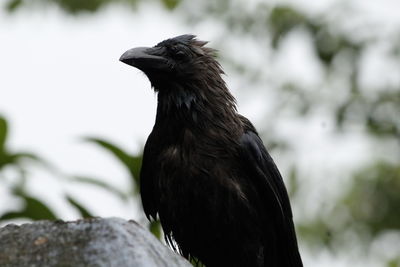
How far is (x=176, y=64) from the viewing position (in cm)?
645

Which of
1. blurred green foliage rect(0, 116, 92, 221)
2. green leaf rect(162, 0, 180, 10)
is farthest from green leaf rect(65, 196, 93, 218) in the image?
green leaf rect(162, 0, 180, 10)

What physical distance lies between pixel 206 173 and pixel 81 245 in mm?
2767

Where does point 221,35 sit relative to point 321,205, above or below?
above

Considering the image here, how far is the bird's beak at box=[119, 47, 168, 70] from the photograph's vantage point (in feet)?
20.1

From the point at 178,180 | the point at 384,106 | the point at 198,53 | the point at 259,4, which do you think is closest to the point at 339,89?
the point at 384,106

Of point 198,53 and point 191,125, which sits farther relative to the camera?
point 198,53

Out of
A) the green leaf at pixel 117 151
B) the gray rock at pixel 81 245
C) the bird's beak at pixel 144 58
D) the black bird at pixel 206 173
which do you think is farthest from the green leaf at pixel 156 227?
the gray rock at pixel 81 245

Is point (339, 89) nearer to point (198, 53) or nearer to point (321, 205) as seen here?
point (321, 205)

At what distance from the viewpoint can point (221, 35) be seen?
11.2 m

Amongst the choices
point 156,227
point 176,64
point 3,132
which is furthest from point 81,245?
point 176,64

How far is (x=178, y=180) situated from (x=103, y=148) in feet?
2.25

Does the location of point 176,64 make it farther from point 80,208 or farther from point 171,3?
point 171,3

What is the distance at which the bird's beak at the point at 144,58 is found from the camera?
6.12 m

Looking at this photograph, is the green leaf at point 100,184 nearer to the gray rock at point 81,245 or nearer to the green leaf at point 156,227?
the green leaf at point 156,227
